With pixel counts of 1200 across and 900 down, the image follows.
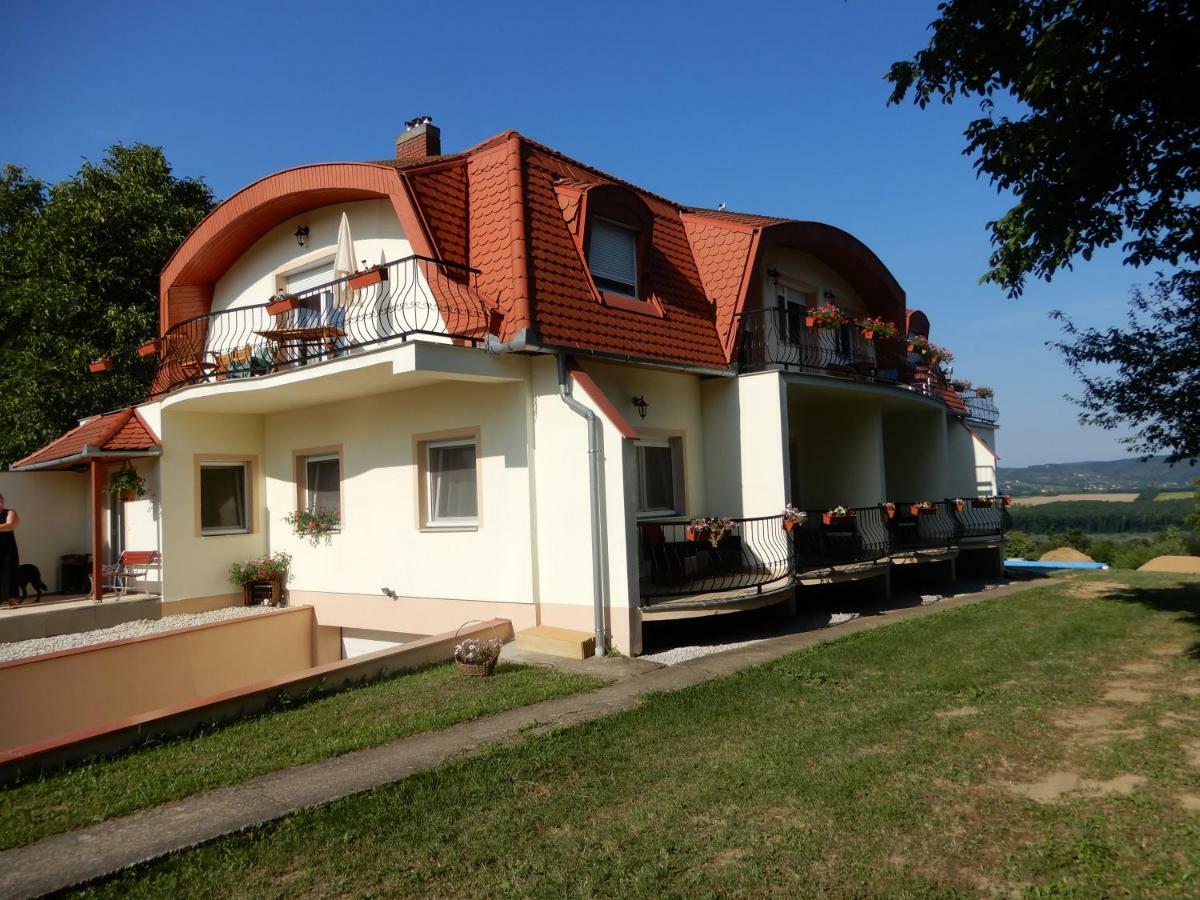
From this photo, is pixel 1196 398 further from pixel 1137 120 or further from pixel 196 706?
pixel 196 706

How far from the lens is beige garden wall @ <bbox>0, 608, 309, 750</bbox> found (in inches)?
333

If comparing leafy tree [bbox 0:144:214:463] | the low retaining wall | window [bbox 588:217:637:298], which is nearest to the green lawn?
the low retaining wall

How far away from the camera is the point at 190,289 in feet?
48.5

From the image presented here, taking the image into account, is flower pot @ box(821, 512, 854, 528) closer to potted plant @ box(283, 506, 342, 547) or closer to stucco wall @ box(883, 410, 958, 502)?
stucco wall @ box(883, 410, 958, 502)

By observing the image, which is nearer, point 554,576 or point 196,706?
point 196,706

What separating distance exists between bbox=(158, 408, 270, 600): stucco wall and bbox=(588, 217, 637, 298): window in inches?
266

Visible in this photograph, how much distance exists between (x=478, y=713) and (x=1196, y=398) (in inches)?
451

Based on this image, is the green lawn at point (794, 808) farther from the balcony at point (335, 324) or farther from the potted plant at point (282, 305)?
the potted plant at point (282, 305)

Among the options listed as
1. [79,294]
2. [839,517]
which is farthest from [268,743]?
[79,294]

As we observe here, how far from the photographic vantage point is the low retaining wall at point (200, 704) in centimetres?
598

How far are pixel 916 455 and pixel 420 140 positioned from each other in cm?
1202

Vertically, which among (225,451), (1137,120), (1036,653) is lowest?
(1036,653)

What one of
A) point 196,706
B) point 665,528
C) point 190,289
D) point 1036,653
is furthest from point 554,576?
point 190,289

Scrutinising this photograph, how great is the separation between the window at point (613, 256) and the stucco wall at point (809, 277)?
9.77ft
